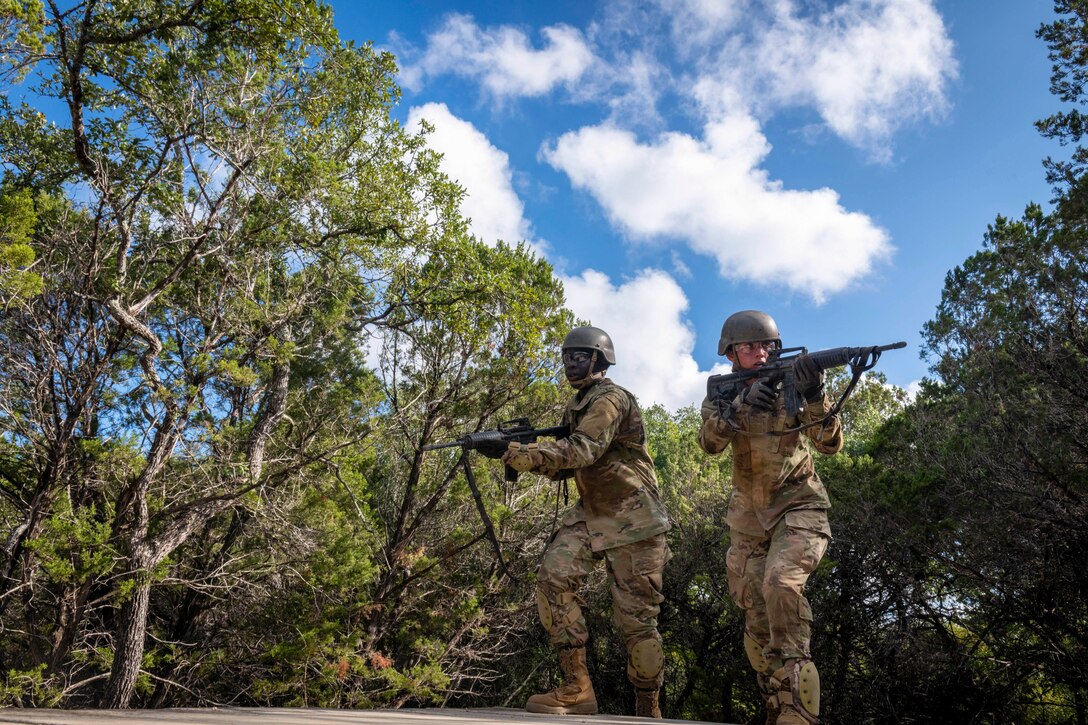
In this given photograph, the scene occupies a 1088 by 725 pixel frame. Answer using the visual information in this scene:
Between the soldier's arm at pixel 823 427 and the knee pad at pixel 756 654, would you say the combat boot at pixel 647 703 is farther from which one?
the soldier's arm at pixel 823 427

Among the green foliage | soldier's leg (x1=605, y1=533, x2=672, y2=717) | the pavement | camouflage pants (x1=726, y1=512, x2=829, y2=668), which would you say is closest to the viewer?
the pavement

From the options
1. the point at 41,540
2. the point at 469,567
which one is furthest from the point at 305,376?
the point at 41,540

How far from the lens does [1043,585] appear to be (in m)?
7.71

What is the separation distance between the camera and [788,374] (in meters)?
4.45

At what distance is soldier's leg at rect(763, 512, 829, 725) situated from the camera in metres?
3.82

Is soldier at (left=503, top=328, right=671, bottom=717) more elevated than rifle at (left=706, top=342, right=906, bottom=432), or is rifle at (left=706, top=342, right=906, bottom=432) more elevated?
rifle at (left=706, top=342, right=906, bottom=432)

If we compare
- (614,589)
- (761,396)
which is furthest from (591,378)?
(614,589)

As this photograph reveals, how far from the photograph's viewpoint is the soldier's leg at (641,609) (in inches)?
183

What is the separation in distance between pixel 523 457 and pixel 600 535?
0.78 m

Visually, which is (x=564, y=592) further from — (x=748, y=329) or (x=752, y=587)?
(x=748, y=329)

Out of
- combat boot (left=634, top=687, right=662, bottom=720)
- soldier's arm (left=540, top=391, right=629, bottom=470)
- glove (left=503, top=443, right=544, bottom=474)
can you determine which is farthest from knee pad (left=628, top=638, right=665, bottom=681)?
glove (left=503, top=443, right=544, bottom=474)

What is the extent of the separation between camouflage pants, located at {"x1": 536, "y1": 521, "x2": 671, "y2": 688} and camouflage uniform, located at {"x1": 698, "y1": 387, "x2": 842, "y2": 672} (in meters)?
0.53

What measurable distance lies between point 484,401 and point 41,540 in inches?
213

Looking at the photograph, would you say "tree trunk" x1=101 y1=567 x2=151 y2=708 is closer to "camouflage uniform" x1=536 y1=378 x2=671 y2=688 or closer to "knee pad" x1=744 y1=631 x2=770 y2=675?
"camouflage uniform" x1=536 y1=378 x2=671 y2=688
